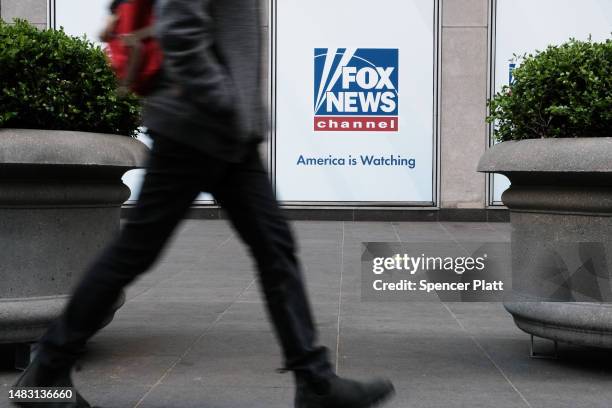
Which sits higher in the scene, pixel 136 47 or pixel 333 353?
pixel 136 47

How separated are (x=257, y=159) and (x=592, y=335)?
1934 mm

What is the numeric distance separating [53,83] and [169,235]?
147 centimetres

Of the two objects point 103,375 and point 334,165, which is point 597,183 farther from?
point 334,165

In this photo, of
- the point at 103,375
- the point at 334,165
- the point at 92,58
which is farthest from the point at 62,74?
the point at 334,165

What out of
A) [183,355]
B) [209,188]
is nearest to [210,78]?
[209,188]

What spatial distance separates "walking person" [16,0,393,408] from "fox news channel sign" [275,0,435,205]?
10.1 metres

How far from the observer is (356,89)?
13.1 meters

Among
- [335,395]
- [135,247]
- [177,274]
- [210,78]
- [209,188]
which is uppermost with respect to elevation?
[210,78]

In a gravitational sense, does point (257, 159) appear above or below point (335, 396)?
above

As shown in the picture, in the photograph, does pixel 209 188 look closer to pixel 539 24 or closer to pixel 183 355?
pixel 183 355

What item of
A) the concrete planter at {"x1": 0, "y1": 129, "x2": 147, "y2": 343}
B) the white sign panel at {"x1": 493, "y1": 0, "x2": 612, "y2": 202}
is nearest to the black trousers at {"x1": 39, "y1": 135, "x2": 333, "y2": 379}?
the concrete planter at {"x1": 0, "y1": 129, "x2": 147, "y2": 343}

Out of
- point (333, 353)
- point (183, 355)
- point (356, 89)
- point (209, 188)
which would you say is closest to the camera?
point (209, 188)

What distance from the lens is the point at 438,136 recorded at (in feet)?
43.0

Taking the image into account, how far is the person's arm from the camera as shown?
108 inches
